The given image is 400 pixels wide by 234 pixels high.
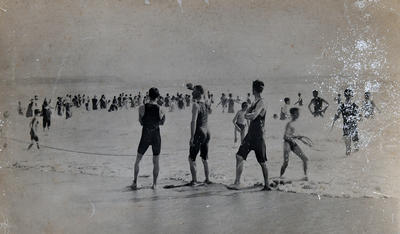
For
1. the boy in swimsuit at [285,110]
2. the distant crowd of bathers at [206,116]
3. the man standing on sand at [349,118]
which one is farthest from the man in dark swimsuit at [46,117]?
the man standing on sand at [349,118]

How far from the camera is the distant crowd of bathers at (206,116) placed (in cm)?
389

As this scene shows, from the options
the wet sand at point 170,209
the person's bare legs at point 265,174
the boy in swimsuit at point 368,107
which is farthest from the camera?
the boy in swimsuit at point 368,107

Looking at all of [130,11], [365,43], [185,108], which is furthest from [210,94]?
[365,43]

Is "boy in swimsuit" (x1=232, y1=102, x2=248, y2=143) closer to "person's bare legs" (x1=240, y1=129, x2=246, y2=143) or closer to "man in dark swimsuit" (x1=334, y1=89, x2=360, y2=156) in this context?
"person's bare legs" (x1=240, y1=129, x2=246, y2=143)

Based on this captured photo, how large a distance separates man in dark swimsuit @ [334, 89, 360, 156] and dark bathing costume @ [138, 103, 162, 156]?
186 centimetres

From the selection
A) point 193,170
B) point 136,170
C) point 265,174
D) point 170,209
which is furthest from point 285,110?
point 136,170

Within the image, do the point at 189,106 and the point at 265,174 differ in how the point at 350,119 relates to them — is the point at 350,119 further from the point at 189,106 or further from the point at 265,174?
the point at 189,106

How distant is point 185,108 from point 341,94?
164 centimetres

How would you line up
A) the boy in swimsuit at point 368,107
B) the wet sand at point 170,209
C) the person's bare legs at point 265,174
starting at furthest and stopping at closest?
the boy in swimsuit at point 368,107, the person's bare legs at point 265,174, the wet sand at point 170,209

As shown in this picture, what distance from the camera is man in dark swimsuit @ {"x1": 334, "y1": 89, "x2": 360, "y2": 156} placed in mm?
3920

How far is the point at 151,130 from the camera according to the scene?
3.93 metres

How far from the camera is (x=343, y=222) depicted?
3773 millimetres

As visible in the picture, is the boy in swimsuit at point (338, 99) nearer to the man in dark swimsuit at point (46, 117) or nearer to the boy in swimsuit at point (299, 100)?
the boy in swimsuit at point (299, 100)

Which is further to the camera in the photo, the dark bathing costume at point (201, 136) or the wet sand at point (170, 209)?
the dark bathing costume at point (201, 136)
